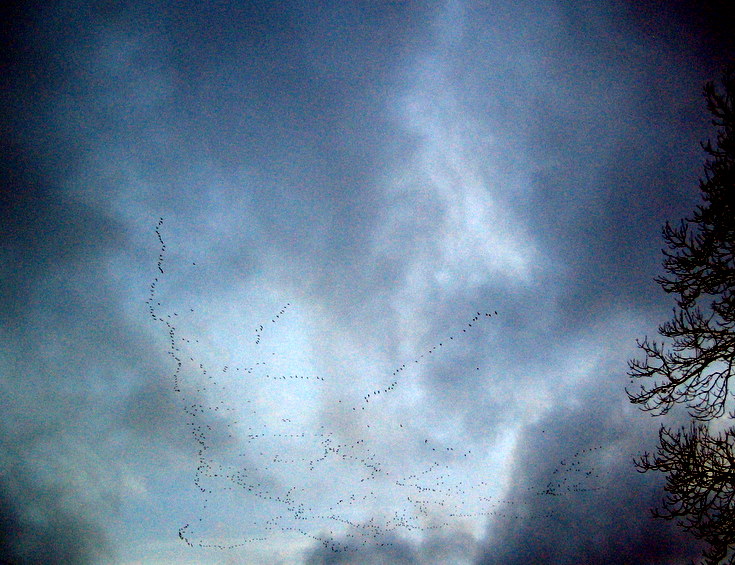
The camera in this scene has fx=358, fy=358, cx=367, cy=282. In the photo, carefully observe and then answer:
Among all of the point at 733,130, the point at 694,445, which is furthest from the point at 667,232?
the point at 694,445

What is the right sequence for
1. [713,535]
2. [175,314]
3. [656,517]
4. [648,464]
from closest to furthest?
1. [713,535]
2. [648,464]
3. [656,517]
4. [175,314]

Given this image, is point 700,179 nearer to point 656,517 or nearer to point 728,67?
point 728,67

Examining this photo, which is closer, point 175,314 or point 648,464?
point 648,464

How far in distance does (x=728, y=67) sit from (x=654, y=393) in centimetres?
555

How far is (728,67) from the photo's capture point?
5.80 m

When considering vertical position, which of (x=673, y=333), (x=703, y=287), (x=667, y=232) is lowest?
(x=673, y=333)

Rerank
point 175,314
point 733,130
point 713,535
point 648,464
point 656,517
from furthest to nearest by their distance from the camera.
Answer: point 175,314
point 656,517
point 648,464
point 713,535
point 733,130

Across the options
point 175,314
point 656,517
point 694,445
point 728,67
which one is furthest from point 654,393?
point 175,314

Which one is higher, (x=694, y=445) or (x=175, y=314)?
(x=175, y=314)

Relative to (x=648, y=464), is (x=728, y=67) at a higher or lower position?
higher

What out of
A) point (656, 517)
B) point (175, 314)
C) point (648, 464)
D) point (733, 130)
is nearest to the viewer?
point (733, 130)

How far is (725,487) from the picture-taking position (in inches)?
226

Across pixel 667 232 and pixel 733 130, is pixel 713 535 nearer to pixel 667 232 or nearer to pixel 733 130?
pixel 667 232

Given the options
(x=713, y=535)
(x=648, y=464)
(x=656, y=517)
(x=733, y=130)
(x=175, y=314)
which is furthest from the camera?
(x=175, y=314)
